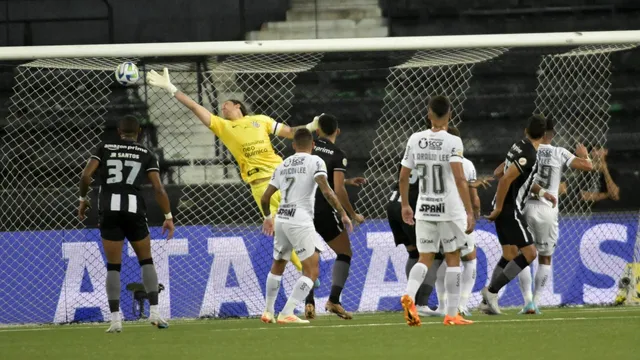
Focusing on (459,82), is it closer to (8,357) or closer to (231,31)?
(231,31)

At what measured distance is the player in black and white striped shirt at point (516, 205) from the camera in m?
12.0

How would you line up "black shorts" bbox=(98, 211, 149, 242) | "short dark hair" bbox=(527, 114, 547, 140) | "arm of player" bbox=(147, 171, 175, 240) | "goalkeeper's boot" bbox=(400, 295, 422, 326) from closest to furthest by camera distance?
"goalkeeper's boot" bbox=(400, 295, 422, 326), "black shorts" bbox=(98, 211, 149, 242), "arm of player" bbox=(147, 171, 175, 240), "short dark hair" bbox=(527, 114, 547, 140)

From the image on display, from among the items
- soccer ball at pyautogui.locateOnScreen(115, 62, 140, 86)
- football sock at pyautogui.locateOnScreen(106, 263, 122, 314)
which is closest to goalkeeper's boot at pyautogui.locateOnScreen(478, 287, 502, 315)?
football sock at pyautogui.locateOnScreen(106, 263, 122, 314)

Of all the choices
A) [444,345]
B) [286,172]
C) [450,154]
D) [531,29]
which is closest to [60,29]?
[531,29]

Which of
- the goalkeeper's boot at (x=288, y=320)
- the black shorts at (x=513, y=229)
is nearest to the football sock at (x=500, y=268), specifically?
the black shorts at (x=513, y=229)

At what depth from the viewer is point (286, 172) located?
11.1 meters

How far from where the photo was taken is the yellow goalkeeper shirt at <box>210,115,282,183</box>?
42.7ft

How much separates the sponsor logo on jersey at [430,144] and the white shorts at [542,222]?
2648 mm

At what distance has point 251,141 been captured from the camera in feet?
42.7

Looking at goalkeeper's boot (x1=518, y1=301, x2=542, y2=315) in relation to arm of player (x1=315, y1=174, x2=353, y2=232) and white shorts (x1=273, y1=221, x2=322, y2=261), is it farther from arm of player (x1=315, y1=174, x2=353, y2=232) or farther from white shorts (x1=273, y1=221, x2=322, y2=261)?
white shorts (x1=273, y1=221, x2=322, y2=261)

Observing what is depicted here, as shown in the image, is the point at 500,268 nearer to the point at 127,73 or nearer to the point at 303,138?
the point at 303,138

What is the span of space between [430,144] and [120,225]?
2716 millimetres

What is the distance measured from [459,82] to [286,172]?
612 centimetres

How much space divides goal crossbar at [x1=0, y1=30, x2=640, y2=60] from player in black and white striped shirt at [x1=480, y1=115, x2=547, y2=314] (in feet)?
6.80
